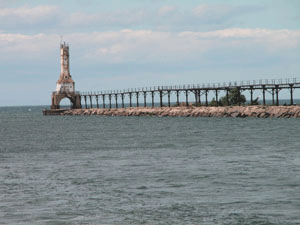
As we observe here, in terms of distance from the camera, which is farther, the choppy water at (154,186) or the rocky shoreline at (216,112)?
the rocky shoreline at (216,112)

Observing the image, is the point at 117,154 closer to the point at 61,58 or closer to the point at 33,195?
the point at 33,195

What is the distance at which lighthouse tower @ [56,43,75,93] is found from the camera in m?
117

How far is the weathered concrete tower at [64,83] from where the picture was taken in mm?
117125

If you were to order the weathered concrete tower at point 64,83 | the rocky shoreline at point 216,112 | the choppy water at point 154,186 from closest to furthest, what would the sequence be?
the choppy water at point 154,186 → the rocky shoreline at point 216,112 → the weathered concrete tower at point 64,83

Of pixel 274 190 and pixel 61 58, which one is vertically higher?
pixel 61 58

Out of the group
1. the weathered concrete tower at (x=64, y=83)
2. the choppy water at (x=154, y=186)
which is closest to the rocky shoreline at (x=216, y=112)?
the weathered concrete tower at (x=64, y=83)

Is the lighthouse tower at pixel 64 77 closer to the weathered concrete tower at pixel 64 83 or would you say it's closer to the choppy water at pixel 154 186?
the weathered concrete tower at pixel 64 83

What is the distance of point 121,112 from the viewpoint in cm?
10200

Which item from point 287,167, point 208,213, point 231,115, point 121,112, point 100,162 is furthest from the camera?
point 121,112

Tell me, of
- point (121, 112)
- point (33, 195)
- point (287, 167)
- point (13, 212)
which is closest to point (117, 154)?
point (287, 167)

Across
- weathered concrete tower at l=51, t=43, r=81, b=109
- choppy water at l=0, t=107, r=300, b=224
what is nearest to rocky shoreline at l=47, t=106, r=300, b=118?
weathered concrete tower at l=51, t=43, r=81, b=109

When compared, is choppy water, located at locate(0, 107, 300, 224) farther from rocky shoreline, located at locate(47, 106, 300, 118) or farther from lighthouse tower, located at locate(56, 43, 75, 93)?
lighthouse tower, located at locate(56, 43, 75, 93)

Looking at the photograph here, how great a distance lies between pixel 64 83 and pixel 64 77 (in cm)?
125

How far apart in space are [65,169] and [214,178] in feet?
23.2
